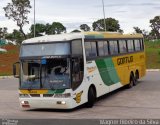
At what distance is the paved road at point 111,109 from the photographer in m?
15.1

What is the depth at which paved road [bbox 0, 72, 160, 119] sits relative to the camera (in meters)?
15.1

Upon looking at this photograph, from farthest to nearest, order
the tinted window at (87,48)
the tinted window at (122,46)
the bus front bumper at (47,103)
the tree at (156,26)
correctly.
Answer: the tree at (156,26)
the tinted window at (122,46)
the tinted window at (87,48)
the bus front bumper at (47,103)

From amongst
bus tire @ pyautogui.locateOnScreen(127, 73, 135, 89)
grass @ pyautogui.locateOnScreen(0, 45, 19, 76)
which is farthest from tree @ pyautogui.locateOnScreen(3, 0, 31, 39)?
bus tire @ pyautogui.locateOnScreen(127, 73, 135, 89)

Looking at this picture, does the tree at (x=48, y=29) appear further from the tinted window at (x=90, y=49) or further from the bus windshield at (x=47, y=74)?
the bus windshield at (x=47, y=74)

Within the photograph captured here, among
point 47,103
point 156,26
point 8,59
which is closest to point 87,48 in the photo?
point 47,103

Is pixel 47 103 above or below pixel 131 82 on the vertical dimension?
below

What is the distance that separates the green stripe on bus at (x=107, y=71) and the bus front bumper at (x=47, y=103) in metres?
3.57

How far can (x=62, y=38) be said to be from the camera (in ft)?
54.3

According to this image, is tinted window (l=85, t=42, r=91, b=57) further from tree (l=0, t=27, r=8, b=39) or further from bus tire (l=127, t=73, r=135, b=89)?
tree (l=0, t=27, r=8, b=39)

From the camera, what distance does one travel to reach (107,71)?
20203mm

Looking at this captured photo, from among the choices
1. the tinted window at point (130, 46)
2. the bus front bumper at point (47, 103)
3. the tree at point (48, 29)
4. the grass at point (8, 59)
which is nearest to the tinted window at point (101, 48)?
the bus front bumper at point (47, 103)

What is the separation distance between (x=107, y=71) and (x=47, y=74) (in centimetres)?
474

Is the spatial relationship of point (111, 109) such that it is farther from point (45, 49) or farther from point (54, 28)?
point (54, 28)

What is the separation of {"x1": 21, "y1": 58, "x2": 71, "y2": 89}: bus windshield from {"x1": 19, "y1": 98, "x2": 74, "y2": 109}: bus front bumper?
1.45ft
